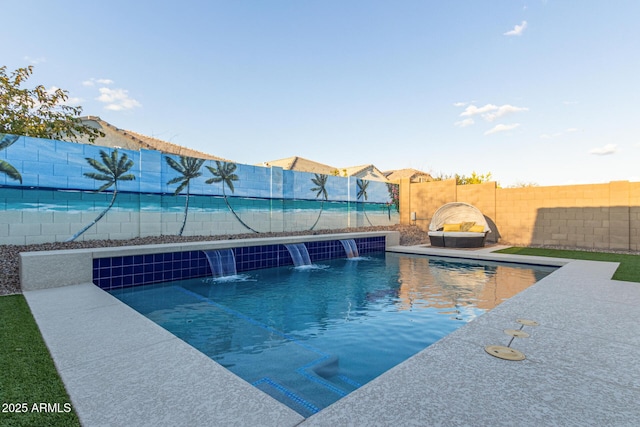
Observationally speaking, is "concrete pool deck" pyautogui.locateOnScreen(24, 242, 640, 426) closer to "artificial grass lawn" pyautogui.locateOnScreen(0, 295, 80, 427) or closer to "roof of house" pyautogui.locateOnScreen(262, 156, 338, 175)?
"artificial grass lawn" pyautogui.locateOnScreen(0, 295, 80, 427)

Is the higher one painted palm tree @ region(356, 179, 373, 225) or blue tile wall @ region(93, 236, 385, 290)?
painted palm tree @ region(356, 179, 373, 225)

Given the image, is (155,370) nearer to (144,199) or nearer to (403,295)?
(403,295)

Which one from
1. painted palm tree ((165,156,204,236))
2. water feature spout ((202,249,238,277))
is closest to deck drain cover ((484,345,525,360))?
water feature spout ((202,249,238,277))

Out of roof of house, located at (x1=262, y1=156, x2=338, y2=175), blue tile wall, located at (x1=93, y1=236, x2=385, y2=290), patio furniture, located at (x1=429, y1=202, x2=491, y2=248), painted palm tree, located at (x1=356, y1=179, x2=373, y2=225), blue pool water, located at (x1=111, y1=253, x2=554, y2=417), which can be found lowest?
blue pool water, located at (x1=111, y1=253, x2=554, y2=417)

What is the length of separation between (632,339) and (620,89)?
1257 cm

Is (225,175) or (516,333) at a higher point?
(225,175)

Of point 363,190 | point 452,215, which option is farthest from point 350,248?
point 452,215

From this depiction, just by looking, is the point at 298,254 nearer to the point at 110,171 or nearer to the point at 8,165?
the point at 110,171

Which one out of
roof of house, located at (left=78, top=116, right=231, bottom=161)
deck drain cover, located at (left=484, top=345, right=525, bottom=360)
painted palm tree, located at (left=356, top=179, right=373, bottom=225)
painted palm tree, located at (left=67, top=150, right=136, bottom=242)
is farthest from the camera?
roof of house, located at (left=78, top=116, right=231, bottom=161)

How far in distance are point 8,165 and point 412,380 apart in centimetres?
912

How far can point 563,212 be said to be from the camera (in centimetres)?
1236

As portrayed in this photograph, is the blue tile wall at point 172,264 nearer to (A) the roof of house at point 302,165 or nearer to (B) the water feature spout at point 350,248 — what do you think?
(B) the water feature spout at point 350,248

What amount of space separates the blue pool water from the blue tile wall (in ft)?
1.02

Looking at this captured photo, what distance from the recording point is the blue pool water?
2900mm
